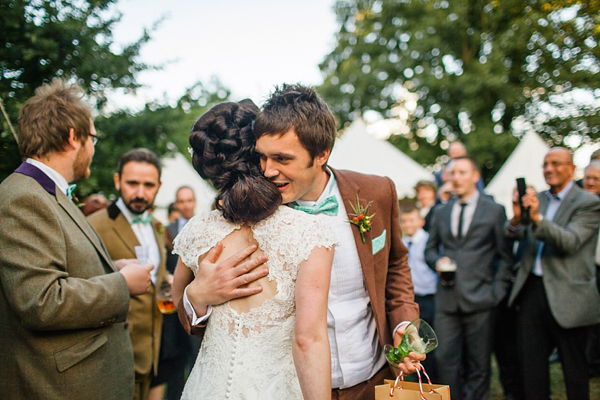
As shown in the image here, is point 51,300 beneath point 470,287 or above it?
above

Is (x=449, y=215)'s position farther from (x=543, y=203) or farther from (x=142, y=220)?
(x=142, y=220)

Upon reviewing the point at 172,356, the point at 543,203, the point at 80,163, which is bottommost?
the point at 172,356

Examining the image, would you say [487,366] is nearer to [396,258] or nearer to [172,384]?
[396,258]

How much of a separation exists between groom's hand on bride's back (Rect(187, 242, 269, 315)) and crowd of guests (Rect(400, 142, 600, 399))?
3.12 metres

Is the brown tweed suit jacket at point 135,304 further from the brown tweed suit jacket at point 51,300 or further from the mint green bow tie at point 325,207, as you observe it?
the mint green bow tie at point 325,207

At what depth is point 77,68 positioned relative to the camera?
3.97m

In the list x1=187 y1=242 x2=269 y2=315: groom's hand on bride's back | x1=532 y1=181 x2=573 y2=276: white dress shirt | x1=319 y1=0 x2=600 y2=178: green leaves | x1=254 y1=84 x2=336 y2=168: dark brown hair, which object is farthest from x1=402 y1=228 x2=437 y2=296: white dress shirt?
x1=319 y1=0 x2=600 y2=178: green leaves

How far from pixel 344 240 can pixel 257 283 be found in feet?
2.12

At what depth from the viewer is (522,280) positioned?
14.9 feet

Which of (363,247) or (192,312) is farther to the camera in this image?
(363,247)

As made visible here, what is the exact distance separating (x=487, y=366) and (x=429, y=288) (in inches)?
46.9

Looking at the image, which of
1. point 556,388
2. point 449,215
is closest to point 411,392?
point 449,215

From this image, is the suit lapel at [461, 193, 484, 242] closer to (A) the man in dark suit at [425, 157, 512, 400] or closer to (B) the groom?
(A) the man in dark suit at [425, 157, 512, 400]

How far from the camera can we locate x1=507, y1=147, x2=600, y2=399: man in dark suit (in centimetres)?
413
